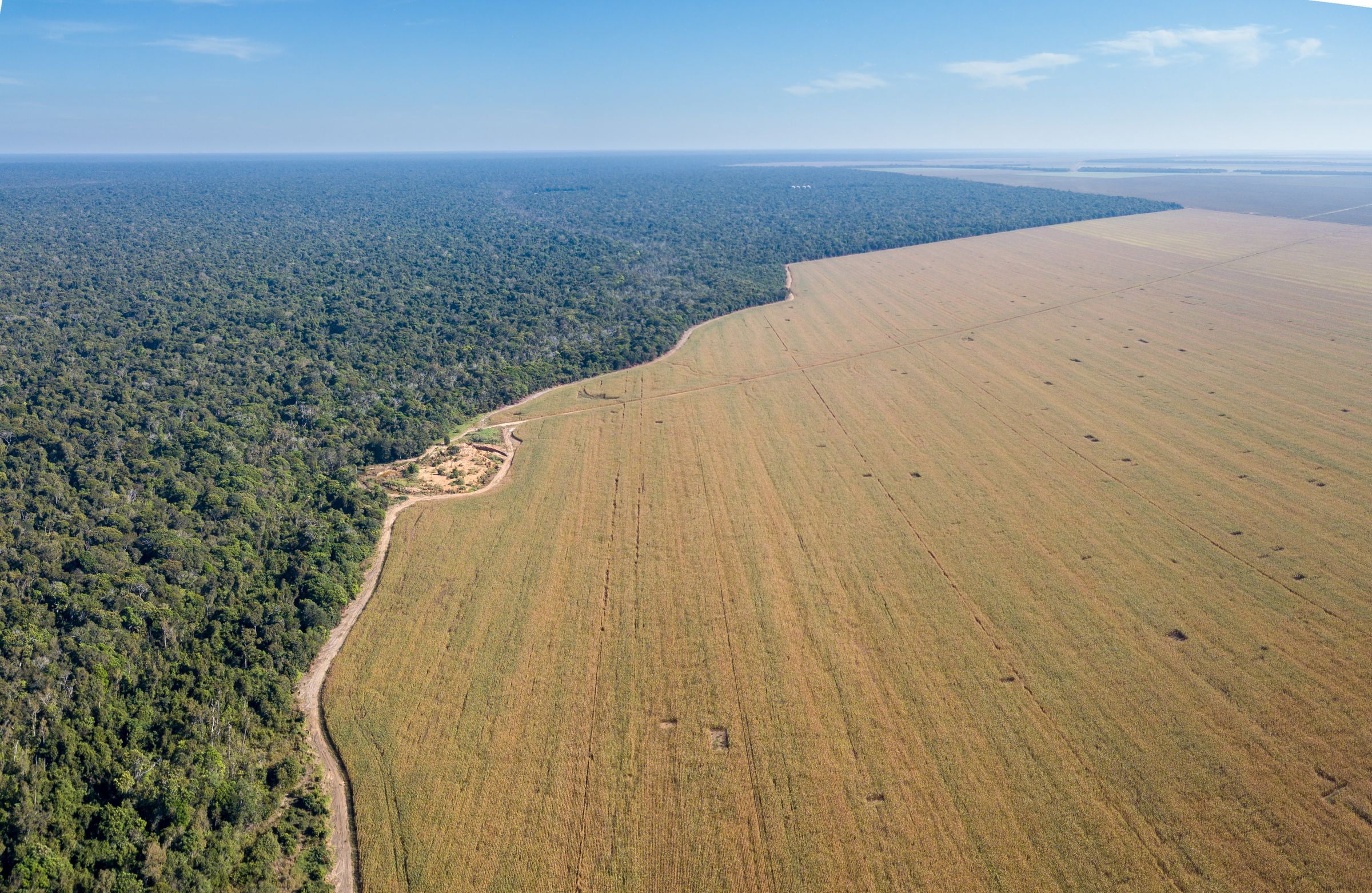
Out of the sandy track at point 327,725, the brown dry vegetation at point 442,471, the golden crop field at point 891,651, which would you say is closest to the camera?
the golden crop field at point 891,651

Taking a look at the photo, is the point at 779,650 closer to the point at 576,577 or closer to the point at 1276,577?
the point at 576,577

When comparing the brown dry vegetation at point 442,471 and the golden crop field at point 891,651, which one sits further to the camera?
the brown dry vegetation at point 442,471

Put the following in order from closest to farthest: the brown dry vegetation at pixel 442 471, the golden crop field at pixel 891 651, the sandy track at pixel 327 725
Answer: the golden crop field at pixel 891 651
the sandy track at pixel 327 725
the brown dry vegetation at pixel 442 471

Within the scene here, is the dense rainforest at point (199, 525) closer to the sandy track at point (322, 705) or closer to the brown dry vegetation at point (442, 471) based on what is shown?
the sandy track at point (322, 705)

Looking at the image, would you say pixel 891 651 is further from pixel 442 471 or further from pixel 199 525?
pixel 199 525

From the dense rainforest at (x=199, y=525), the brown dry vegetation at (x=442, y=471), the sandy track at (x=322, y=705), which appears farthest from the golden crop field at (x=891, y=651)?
the dense rainforest at (x=199, y=525)

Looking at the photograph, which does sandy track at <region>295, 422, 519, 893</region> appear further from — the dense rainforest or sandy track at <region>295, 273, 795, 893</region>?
the dense rainforest

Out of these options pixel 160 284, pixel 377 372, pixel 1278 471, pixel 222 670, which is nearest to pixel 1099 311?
pixel 1278 471

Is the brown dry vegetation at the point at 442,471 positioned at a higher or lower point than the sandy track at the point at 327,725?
higher
